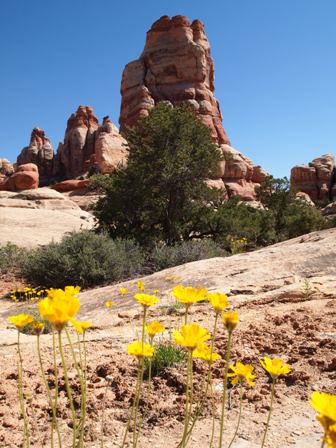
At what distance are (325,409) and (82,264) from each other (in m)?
8.67

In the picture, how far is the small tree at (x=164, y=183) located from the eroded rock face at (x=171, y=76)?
33136 millimetres

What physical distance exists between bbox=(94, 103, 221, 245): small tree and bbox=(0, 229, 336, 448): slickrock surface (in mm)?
9584

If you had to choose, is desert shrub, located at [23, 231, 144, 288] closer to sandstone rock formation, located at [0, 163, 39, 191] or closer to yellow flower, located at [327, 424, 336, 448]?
yellow flower, located at [327, 424, 336, 448]

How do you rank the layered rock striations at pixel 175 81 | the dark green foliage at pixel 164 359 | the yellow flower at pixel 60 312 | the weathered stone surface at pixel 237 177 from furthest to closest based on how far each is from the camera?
the layered rock striations at pixel 175 81 → the weathered stone surface at pixel 237 177 → the dark green foliage at pixel 164 359 → the yellow flower at pixel 60 312

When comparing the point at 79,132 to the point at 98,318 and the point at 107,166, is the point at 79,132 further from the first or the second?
the point at 98,318

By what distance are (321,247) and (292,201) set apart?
73.7ft

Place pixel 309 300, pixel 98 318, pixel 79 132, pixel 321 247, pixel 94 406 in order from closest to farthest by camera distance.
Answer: pixel 94 406 < pixel 309 300 < pixel 98 318 < pixel 321 247 < pixel 79 132

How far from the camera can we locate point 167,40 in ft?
162

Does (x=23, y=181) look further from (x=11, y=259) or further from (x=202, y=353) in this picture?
(x=202, y=353)

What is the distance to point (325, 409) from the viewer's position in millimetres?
772

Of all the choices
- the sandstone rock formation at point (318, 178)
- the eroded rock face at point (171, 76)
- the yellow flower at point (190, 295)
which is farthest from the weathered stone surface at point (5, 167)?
the yellow flower at point (190, 295)

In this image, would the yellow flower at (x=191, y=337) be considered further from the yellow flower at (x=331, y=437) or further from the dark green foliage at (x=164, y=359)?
the dark green foliage at (x=164, y=359)

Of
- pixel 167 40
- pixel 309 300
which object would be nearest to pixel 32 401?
pixel 309 300

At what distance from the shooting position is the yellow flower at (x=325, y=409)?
0.74 m
